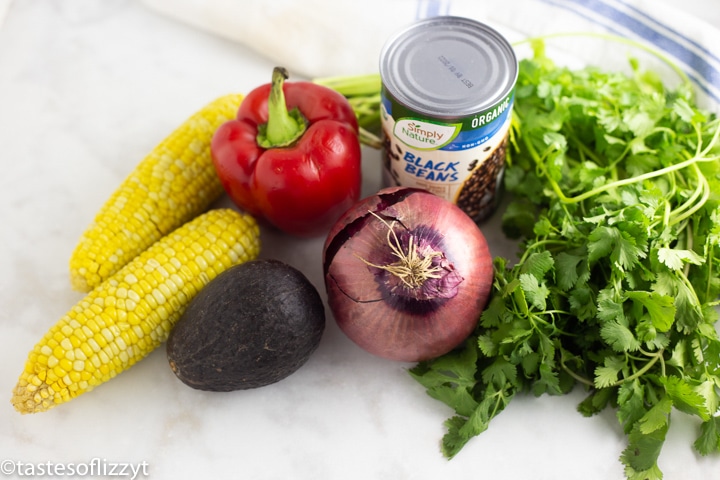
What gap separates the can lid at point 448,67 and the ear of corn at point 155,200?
404 mm

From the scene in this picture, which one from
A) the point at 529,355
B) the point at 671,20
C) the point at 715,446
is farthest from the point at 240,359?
the point at 671,20

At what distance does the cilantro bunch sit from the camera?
1.13 metres

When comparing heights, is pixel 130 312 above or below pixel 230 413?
above

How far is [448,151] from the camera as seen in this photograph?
3.99 ft

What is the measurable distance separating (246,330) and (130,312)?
0.22 m

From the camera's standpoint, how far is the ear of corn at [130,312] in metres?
1.17

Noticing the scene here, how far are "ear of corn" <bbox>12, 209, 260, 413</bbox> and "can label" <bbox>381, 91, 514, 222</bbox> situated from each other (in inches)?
12.1

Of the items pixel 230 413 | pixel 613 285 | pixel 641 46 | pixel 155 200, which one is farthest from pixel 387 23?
pixel 230 413

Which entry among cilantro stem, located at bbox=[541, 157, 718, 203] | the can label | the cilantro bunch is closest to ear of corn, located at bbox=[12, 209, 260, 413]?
the can label

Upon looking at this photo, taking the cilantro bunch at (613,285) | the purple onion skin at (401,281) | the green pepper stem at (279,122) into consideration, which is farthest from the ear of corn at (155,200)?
the cilantro bunch at (613,285)

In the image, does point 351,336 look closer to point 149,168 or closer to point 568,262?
point 568,262

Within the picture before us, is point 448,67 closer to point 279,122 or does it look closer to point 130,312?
point 279,122

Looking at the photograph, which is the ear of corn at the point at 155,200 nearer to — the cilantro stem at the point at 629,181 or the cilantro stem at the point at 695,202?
the cilantro stem at the point at 629,181

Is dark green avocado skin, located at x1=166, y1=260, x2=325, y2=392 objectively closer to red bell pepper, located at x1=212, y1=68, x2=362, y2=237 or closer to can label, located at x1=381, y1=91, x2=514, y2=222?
red bell pepper, located at x1=212, y1=68, x2=362, y2=237
